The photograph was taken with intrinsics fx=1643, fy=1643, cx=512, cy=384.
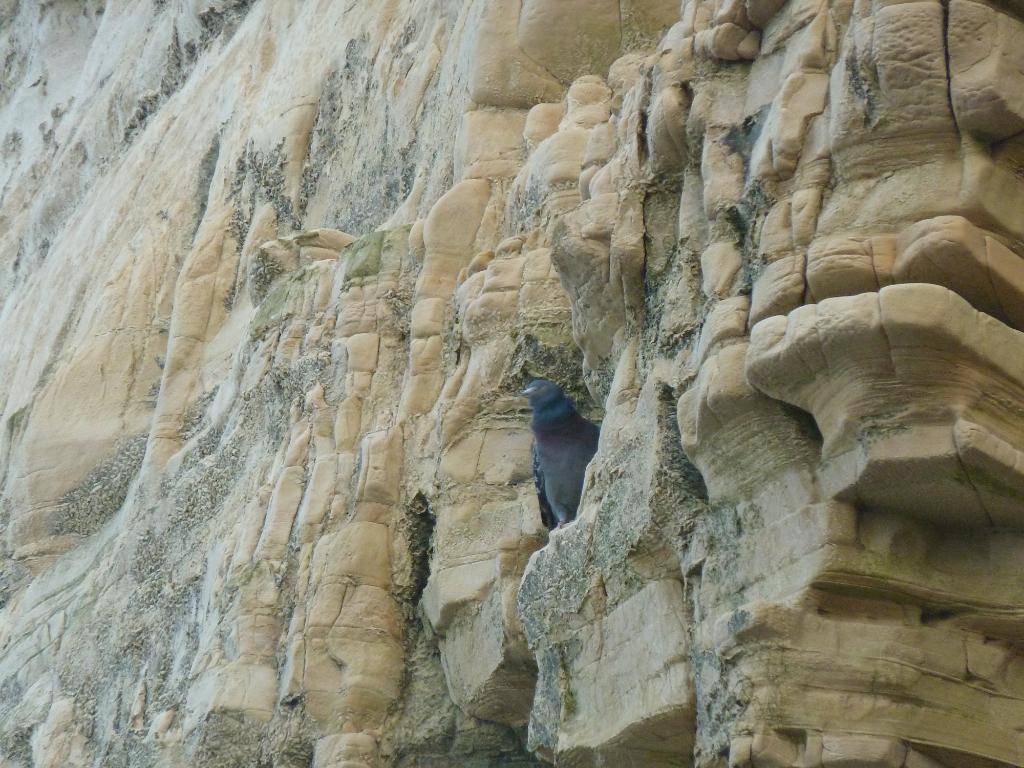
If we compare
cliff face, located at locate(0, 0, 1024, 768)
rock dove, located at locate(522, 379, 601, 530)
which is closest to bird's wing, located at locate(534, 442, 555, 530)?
rock dove, located at locate(522, 379, 601, 530)

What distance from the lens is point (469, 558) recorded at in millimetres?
8148

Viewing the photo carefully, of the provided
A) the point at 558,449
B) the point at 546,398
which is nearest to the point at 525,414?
the point at 546,398

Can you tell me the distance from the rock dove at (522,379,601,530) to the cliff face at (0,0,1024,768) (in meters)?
0.23

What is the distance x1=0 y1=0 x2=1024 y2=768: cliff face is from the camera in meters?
5.02

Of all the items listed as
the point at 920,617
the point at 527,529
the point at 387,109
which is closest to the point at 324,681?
the point at 527,529

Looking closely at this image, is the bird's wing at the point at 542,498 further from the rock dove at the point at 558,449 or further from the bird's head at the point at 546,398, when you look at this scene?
the bird's head at the point at 546,398

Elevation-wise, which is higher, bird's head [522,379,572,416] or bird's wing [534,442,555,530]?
bird's head [522,379,572,416]

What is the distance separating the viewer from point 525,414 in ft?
27.7

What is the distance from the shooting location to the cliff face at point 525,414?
502cm

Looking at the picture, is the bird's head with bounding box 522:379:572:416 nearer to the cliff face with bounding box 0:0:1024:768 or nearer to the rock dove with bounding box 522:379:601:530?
the rock dove with bounding box 522:379:601:530

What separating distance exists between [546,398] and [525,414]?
2.76 ft

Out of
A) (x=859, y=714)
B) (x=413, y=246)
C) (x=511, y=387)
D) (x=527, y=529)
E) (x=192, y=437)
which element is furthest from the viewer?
(x=192, y=437)

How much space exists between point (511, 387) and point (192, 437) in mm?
4617

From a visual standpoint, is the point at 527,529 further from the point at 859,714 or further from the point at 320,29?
the point at 320,29
